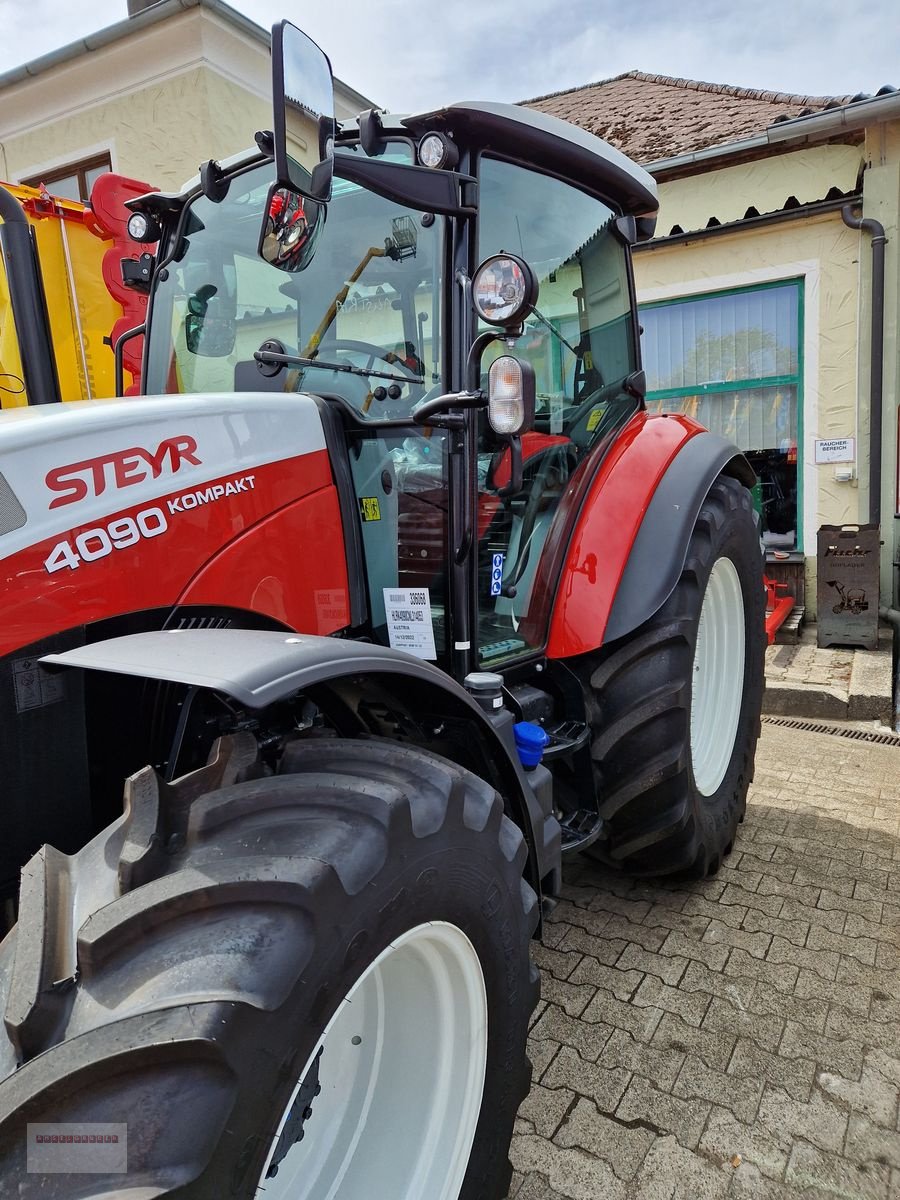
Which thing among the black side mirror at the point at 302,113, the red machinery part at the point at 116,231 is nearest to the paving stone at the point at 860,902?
the black side mirror at the point at 302,113

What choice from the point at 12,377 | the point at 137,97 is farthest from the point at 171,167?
the point at 12,377

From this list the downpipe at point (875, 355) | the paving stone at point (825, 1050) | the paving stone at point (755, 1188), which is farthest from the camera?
the downpipe at point (875, 355)

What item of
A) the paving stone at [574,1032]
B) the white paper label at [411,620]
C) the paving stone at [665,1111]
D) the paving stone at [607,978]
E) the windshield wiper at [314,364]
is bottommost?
the paving stone at [665,1111]

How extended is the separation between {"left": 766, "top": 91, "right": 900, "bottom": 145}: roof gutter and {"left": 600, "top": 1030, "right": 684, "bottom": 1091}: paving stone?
Result: 617 cm

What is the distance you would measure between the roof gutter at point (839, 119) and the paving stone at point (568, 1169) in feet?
21.3

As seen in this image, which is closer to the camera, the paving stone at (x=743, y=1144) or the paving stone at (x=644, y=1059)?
the paving stone at (x=743, y=1144)

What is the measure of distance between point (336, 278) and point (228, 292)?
37 cm

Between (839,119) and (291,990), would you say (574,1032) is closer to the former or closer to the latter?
(291,990)

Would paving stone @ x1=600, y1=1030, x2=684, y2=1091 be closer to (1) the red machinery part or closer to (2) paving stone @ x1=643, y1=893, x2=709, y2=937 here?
(2) paving stone @ x1=643, y1=893, x2=709, y2=937

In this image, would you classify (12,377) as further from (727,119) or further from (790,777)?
(727,119)

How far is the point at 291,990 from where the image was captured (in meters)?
1.03

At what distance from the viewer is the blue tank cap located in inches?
81.9

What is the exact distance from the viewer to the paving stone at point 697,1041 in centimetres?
207

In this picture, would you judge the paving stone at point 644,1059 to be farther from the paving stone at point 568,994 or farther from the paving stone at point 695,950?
the paving stone at point 695,950
